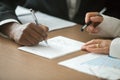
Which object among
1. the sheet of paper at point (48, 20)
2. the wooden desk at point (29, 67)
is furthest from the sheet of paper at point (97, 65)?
the sheet of paper at point (48, 20)

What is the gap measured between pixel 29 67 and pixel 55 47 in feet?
0.81

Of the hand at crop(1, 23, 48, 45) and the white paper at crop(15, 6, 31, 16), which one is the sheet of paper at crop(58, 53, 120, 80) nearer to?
the hand at crop(1, 23, 48, 45)

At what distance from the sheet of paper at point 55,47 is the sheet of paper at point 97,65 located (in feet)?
0.27

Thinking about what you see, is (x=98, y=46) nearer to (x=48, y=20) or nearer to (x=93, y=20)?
(x=93, y=20)

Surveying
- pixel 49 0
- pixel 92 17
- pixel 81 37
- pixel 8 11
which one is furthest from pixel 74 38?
pixel 49 0

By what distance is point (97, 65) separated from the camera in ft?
3.50

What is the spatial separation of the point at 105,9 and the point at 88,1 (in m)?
0.12

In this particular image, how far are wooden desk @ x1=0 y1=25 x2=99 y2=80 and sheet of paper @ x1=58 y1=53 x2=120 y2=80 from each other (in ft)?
0.10

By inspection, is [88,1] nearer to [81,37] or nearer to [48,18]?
[48,18]

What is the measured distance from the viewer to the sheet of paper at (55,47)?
3.87 feet

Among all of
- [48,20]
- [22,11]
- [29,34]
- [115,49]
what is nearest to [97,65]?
[115,49]

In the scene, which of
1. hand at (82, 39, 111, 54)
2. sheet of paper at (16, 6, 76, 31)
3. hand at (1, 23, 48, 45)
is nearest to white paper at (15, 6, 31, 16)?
sheet of paper at (16, 6, 76, 31)

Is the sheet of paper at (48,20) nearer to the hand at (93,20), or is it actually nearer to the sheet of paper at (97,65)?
the hand at (93,20)

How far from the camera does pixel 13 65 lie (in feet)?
3.49
